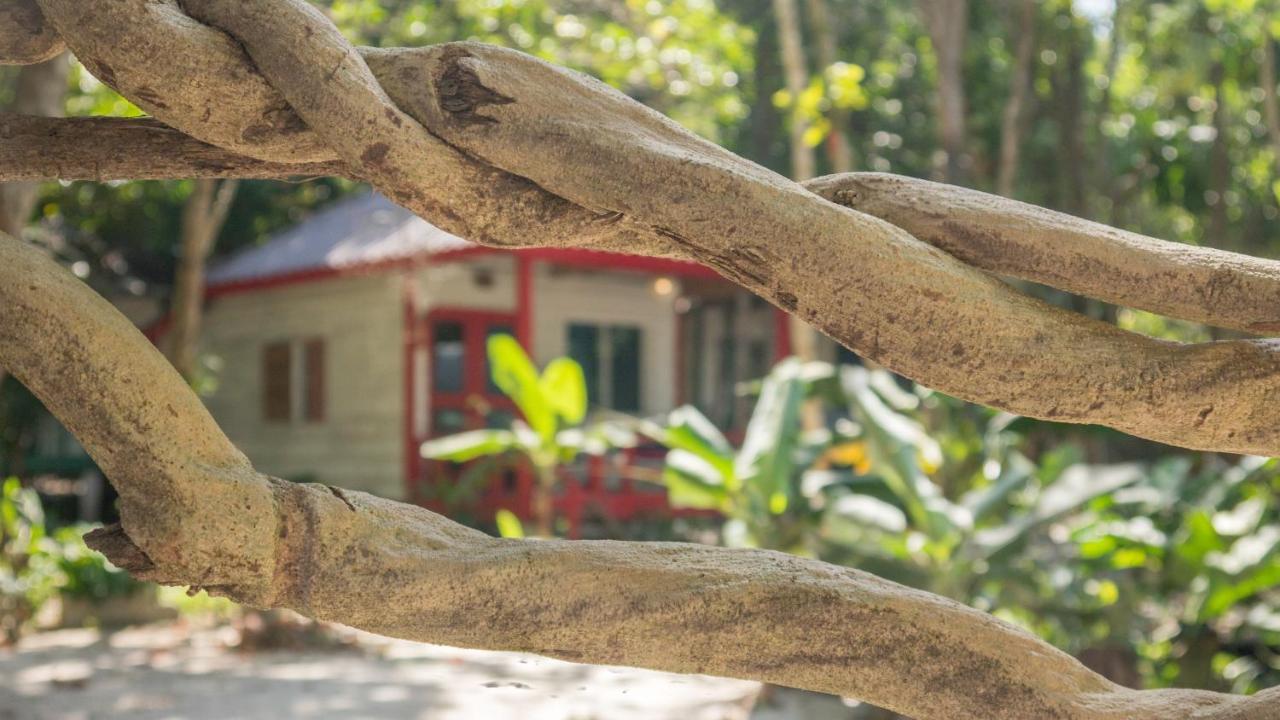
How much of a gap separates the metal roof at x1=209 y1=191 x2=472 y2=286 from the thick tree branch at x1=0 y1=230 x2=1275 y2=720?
1100 centimetres

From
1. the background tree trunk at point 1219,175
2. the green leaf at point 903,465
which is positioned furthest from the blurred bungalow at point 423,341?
the green leaf at point 903,465

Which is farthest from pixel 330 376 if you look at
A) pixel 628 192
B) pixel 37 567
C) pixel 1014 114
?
pixel 628 192

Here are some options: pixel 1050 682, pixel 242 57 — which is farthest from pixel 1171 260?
pixel 242 57

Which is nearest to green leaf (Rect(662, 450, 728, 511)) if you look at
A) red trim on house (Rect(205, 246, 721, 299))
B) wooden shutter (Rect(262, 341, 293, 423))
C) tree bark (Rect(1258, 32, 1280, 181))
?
red trim on house (Rect(205, 246, 721, 299))

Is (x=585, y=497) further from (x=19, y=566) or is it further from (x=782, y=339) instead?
(x=19, y=566)

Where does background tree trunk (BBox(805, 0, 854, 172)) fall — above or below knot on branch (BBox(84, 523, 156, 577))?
above

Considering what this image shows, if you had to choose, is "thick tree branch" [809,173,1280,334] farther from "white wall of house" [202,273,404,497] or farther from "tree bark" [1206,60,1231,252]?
"tree bark" [1206,60,1231,252]

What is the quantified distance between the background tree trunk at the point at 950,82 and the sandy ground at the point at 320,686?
4430mm

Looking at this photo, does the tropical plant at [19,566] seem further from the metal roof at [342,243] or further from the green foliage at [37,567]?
the metal roof at [342,243]

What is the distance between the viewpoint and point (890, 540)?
278 inches

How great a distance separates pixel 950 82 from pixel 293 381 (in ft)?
33.9

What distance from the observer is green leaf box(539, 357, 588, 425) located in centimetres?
1060

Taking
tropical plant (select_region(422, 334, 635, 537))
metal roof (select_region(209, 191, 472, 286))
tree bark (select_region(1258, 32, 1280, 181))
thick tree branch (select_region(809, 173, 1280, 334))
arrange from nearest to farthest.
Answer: thick tree branch (select_region(809, 173, 1280, 334))
tropical plant (select_region(422, 334, 635, 537))
tree bark (select_region(1258, 32, 1280, 181))
metal roof (select_region(209, 191, 472, 286))

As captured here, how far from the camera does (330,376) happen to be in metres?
17.3
